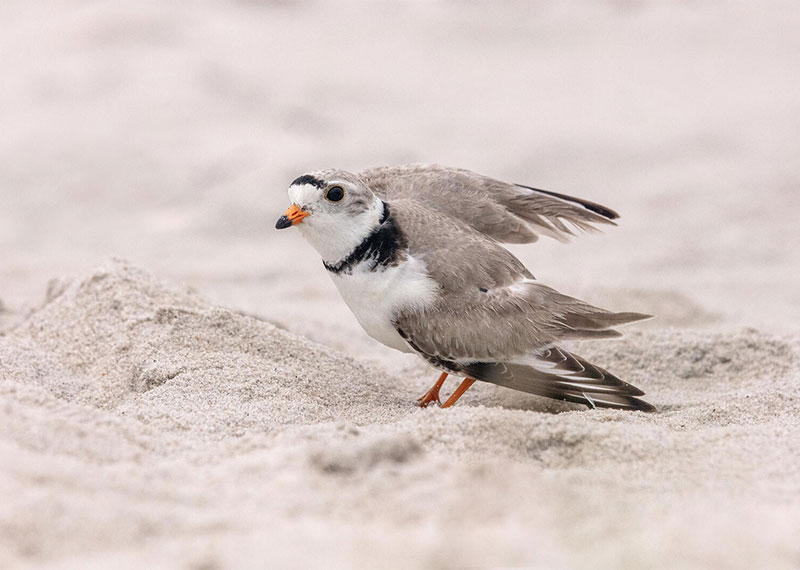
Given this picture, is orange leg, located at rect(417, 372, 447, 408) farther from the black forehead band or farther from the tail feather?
the black forehead band

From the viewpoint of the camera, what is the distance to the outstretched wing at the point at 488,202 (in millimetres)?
4043

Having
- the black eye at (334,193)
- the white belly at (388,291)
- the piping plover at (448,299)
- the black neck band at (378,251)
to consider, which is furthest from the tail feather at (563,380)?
the black eye at (334,193)

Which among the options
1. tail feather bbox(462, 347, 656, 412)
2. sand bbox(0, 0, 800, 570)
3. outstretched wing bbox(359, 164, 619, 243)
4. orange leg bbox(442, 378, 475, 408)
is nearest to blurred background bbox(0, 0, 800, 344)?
sand bbox(0, 0, 800, 570)

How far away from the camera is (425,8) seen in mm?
10156

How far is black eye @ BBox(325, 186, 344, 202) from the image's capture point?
350 cm

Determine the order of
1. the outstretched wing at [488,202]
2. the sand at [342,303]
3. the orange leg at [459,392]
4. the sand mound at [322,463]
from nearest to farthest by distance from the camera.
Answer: the sand mound at [322,463], the sand at [342,303], the orange leg at [459,392], the outstretched wing at [488,202]

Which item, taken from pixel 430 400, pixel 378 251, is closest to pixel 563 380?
pixel 430 400

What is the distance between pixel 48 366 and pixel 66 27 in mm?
7120

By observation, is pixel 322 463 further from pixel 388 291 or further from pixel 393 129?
pixel 393 129

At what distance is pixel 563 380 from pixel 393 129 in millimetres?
5332

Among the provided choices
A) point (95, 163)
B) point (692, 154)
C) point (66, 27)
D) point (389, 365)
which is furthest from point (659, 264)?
point (66, 27)

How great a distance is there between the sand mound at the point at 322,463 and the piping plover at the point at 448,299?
0.90ft

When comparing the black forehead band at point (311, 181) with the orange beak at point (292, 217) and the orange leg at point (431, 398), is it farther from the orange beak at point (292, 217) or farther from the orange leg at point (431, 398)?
the orange leg at point (431, 398)

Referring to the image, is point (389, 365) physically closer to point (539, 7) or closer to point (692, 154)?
point (692, 154)
